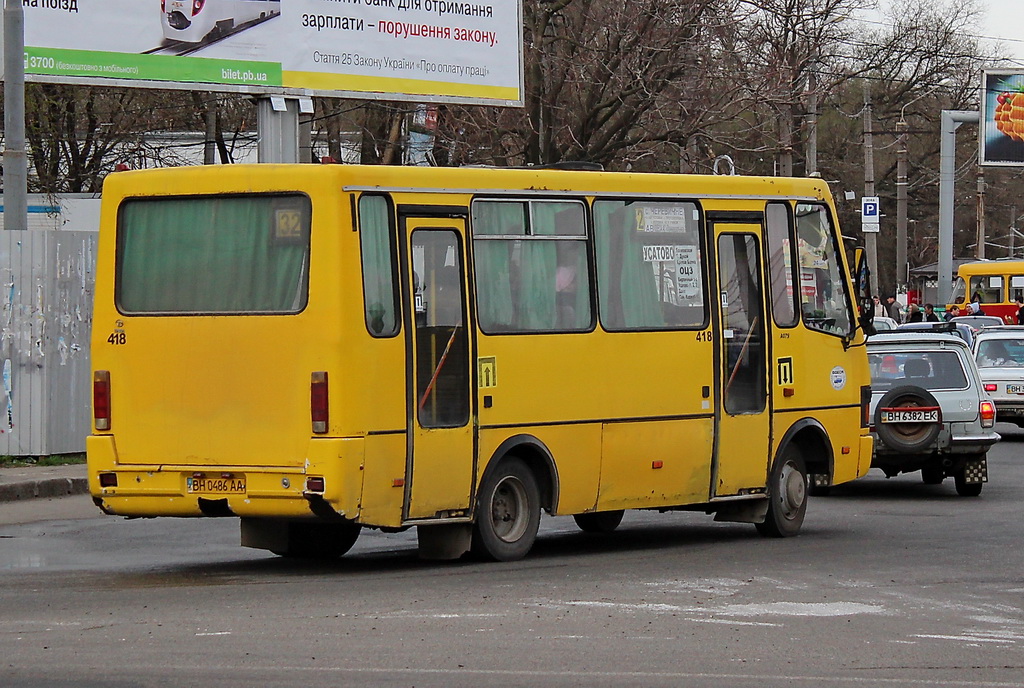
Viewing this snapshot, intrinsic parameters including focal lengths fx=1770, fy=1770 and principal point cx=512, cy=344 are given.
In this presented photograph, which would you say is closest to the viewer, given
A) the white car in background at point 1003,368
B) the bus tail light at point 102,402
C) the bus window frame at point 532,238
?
the bus tail light at point 102,402

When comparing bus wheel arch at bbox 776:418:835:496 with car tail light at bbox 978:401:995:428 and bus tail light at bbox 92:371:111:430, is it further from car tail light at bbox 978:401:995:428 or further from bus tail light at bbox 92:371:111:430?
bus tail light at bbox 92:371:111:430

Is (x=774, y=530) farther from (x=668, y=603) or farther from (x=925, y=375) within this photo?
(x=925, y=375)

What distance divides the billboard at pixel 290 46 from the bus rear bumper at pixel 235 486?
11302mm

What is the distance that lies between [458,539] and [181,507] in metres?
1.86

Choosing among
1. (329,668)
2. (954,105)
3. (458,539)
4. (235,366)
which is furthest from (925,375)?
(954,105)

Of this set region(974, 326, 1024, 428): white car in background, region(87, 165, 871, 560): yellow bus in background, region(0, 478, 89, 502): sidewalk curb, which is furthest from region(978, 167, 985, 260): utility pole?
region(87, 165, 871, 560): yellow bus in background

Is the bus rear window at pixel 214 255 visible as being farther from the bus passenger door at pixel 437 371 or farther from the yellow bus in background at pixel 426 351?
the bus passenger door at pixel 437 371

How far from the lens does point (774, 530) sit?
1398 cm

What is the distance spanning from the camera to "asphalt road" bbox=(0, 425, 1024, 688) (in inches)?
307

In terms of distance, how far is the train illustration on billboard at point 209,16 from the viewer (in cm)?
2241

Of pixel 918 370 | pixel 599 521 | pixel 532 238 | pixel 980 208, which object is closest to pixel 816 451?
pixel 599 521

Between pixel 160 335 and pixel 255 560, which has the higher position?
Answer: pixel 160 335

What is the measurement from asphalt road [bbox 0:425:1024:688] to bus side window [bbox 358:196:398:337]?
161 centimetres

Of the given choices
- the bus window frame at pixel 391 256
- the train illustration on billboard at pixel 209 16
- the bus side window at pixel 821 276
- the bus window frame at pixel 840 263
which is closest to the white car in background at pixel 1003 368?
the bus window frame at pixel 840 263
